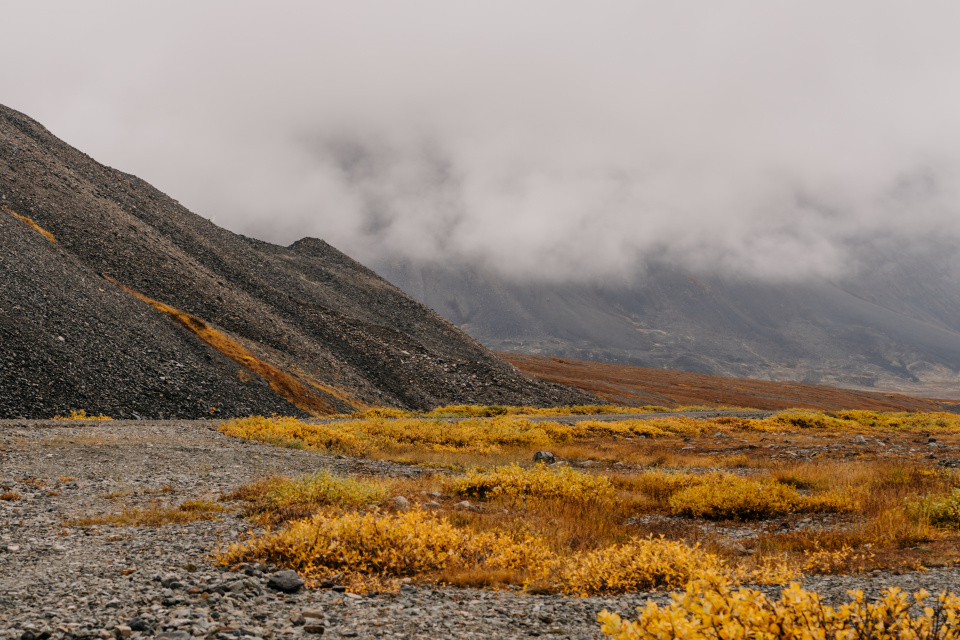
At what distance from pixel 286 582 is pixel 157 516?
5.31 meters

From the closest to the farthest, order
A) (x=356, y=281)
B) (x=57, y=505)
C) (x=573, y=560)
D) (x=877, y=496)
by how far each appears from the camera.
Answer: (x=573, y=560)
(x=57, y=505)
(x=877, y=496)
(x=356, y=281)

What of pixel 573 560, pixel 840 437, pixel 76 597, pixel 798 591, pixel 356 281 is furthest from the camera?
pixel 356 281

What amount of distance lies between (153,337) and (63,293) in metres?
6.25

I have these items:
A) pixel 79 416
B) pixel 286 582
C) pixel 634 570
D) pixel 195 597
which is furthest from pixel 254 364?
pixel 634 570

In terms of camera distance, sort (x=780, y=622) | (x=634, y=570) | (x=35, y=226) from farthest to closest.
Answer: (x=35, y=226) < (x=634, y=570) < (x=780, y=622)

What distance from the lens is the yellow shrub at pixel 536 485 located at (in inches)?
515

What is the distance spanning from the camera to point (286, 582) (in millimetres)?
6559

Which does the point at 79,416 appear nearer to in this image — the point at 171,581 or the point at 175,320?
the point at 175,320

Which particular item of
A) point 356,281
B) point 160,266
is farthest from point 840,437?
point 356,281

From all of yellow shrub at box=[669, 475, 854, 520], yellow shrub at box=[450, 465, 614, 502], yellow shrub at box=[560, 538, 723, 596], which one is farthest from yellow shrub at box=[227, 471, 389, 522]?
yellow shrub at box=[669, 475, 854, 520]

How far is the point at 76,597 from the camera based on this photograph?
6062mm

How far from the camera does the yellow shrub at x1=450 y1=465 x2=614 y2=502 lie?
13078mm

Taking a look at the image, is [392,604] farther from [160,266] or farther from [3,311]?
[160,266]

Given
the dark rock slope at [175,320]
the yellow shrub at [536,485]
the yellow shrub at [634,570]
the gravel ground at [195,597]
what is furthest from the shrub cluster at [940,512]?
the dark rock slope at [175,320]
